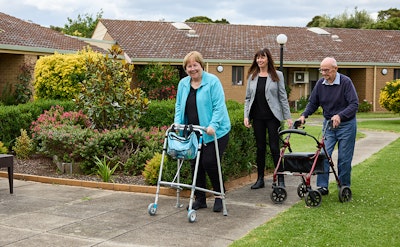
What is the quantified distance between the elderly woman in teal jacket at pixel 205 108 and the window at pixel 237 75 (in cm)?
2568

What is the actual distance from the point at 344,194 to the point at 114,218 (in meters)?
3.15

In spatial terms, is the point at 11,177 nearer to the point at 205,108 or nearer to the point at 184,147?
the point at 184,147

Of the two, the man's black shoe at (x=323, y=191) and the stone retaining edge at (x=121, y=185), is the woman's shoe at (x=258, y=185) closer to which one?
the stone retaining edge at (x=121, y=185)

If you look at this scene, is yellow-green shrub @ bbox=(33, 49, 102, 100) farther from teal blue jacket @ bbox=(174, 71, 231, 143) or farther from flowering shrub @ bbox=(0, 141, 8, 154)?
teal blue jacket @ bbox=(174, 71, 231, 143)

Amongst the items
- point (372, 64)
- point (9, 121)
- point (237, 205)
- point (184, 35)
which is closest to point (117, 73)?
point (9, 121)

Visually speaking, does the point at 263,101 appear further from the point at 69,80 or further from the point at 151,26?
the point at 151,26

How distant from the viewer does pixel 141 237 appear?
5.87 m

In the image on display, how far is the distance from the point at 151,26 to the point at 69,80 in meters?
21.2

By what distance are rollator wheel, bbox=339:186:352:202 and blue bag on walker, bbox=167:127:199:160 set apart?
222 cm

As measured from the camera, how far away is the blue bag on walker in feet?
21.5

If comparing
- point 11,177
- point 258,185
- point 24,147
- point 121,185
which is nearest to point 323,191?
point 258,185

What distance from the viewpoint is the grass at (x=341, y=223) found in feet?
18.6

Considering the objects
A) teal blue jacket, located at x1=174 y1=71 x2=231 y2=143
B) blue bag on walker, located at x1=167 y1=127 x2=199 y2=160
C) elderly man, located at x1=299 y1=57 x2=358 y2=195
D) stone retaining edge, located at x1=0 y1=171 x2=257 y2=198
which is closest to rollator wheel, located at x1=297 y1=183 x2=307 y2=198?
elderly man, located at x1=299 y1=57 x2=358 y2=195

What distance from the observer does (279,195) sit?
24.8ft
